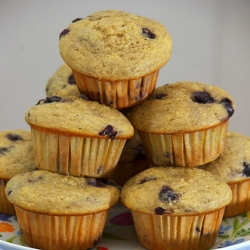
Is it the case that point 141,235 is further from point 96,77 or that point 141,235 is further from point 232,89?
point 232,89

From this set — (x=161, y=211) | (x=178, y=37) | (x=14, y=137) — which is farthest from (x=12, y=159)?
(x=178, y=37)

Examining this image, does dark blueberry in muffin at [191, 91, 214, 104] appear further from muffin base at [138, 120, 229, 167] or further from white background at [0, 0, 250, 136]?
white background at [0, 0, 250, 136]

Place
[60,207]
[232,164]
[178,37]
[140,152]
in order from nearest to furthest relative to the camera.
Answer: [60,207] → [232,164] → [140,152] → [178,37]

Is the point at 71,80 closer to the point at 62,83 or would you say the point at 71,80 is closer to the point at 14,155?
the point at 62,83

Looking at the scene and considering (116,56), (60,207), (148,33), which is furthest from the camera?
(148,33)

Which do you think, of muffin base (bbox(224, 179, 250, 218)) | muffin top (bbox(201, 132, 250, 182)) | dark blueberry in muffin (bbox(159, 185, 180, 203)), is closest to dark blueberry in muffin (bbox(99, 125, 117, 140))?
dark blueberry in muffin (bbox(159, 185, 180, 203))

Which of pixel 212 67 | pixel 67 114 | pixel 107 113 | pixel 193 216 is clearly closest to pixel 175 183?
pixel 193 216
